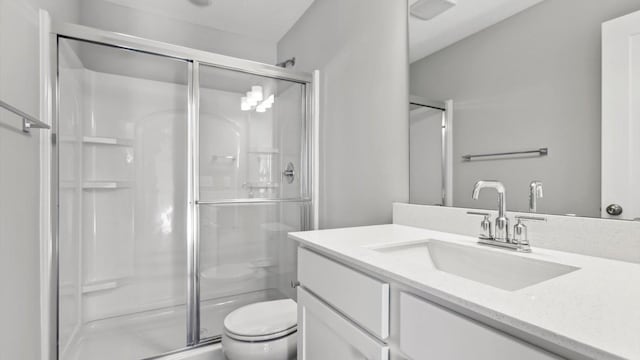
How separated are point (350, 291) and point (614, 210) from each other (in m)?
0.75

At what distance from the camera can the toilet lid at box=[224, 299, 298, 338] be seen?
4.50 ft

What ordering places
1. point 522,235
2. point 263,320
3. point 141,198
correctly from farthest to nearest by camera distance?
point 141,198 < point 263,320 < point 522,235

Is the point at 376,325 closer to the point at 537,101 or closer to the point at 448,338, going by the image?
the point at 448,338

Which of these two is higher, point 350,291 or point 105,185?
point 105,185

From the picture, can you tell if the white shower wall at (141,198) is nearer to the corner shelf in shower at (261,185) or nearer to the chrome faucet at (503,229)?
the corner shelf in shower at (261,185)

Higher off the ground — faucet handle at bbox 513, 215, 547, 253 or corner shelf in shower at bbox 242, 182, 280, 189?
corner shelf in shower at bbox 242, 182, 280, 189

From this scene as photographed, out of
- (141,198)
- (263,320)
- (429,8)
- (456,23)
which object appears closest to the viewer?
(456,23)

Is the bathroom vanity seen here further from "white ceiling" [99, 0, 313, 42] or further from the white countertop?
"white ceiling" [99, 0, 313, 42]

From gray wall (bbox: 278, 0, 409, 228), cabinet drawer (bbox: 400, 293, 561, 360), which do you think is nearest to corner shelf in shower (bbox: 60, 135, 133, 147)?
gray wall (bbox: 278, 0, 409, 228)

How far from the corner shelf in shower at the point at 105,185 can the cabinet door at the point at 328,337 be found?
1.75 m

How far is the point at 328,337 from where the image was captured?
914 mm

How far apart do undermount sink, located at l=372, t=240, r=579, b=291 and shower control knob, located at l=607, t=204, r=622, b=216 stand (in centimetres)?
25

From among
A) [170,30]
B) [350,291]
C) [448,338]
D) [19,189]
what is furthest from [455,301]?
[170,30]

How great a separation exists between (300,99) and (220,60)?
0.59 meters
